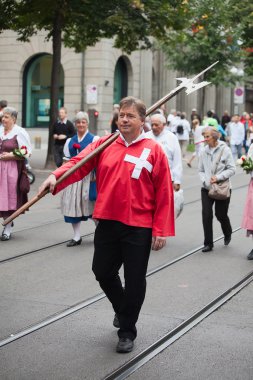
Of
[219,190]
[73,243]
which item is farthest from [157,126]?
[73,243]

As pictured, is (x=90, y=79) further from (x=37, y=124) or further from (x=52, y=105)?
(x=52, y=105)

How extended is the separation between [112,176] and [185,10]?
18608 millimetres

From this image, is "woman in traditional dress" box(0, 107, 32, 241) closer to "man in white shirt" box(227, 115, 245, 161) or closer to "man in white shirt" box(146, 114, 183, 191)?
"man in white shirt" box(146, 114, 183, 191)

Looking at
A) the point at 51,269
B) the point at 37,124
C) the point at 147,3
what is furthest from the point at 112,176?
the point at 37,124

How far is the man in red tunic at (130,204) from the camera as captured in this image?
607 centimetres

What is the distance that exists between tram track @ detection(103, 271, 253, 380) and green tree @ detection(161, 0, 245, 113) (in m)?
24.7

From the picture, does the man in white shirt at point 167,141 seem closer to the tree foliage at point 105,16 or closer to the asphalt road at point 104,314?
the asphalt road at point 104,314

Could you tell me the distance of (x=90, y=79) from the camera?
38875mm

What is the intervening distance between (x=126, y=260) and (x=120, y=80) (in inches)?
1428

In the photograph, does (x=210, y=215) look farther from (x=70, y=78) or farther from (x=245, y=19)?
(x=70, y=78)

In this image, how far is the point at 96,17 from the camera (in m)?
23.0

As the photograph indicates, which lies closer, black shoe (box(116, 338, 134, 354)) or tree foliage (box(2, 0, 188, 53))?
black shoe (box(116, 338, 134, 354))

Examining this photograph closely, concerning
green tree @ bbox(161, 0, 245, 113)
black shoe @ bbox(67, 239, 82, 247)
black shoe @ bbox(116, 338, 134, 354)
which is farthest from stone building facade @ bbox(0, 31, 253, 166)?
black shoe @ bbox(116, 338, 134, 354)

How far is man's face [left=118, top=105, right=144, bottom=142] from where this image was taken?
6035 mm
